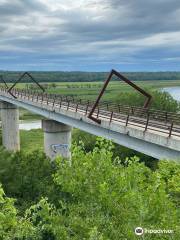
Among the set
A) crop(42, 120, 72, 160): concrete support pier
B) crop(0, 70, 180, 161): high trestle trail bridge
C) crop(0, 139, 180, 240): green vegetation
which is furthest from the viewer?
crop(42, 120, 72, 160): concrete support pier

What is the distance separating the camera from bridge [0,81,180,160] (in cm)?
2739

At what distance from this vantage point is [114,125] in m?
33.3

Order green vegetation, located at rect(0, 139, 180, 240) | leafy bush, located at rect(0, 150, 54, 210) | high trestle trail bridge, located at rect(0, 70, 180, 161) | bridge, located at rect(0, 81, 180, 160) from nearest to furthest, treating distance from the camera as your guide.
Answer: green vegetation, located at rect(0, 139, 180, 240)
bridge, located at rect(0, 81, 180, 160)
high trestle trail bridge, located at rect(0, 70, 180, 161)
leafy bush, located at rect(0, 150, 54, 210)

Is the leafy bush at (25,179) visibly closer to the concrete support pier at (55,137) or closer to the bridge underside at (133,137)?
the bridge underside at (133,137)

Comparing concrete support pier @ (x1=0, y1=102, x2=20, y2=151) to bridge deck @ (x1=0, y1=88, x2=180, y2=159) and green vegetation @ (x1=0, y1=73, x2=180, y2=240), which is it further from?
green vegetation @ (x1=0, y1=73, x2=180, y2=240)

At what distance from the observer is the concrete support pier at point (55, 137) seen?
54969 millimetres

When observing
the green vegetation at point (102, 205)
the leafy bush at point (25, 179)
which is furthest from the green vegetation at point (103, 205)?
the leafy bush at point (25, 179)

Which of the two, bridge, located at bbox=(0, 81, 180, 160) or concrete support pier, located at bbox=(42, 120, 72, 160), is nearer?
bridge, located at bbox=(0, 81, 180, 160)

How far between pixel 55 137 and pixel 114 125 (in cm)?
2286

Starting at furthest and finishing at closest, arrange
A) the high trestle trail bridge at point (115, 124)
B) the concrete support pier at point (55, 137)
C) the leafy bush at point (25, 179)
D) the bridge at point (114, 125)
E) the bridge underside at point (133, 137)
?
the concrete support pier at point (55, 137)
the leafy bush at point (25, 179)
the high trestle trail bridge at point (115, 124)
the bridge at point (114, 125)
the bridge underside at point (133, 137)

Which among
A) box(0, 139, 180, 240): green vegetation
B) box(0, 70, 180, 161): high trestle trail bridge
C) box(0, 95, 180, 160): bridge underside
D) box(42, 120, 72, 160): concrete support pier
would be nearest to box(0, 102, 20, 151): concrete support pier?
box(0, 70, 180, 161): high trestle trail bridge

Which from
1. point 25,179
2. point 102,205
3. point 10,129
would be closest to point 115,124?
point 25,179

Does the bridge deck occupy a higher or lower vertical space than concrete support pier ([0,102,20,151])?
higher

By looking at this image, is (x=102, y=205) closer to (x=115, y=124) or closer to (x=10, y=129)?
(x=115, y=124)
